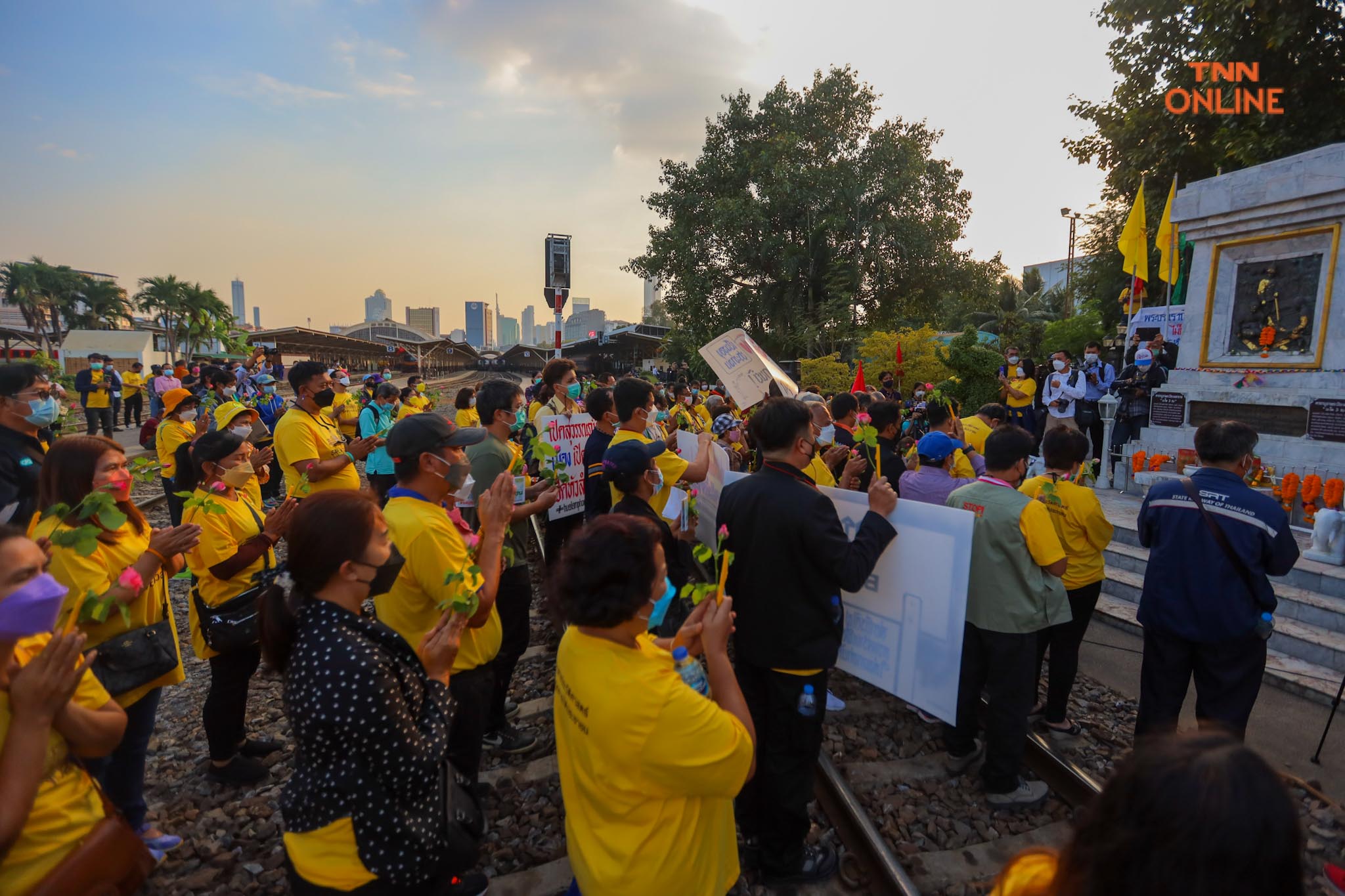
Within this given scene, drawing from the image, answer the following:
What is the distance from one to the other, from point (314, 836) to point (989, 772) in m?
3.33

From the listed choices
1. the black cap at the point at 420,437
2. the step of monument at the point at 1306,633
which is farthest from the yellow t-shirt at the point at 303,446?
the step of monument at the point at 1306,633

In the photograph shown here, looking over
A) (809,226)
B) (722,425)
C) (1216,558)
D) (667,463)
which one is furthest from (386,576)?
(809,226)

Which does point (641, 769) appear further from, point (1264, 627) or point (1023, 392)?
point (1023, 392)

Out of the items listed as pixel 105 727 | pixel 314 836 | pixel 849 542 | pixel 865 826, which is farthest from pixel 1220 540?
pixel 105 727

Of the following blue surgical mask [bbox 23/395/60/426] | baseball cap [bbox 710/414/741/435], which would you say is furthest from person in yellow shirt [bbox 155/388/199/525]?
baseball cap [bbox 710/414/741/435]

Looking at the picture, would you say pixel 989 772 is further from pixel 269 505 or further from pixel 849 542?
pixel 269 505

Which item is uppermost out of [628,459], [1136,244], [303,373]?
[1136,244]

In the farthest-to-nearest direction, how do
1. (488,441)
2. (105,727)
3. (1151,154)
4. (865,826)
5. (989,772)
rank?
1. (1151,154)
2. (488,441)
3. (989,772)
4. (865,826)
5. (105,727)

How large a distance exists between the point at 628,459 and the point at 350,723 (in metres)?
2.10

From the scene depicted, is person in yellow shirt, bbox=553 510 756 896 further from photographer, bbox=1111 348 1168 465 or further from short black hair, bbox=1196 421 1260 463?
photographer, bbox=1111 348 1168 465

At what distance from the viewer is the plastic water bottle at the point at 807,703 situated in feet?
9.29

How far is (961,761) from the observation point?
386 centimetres

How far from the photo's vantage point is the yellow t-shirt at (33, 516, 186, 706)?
256cm

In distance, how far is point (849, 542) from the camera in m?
2.77
